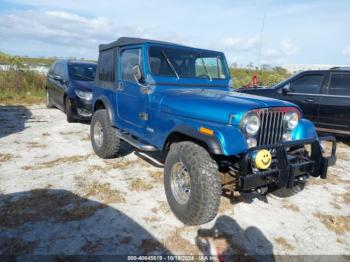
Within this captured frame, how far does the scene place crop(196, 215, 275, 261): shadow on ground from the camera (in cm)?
299

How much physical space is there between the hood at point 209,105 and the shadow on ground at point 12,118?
514 centimetres

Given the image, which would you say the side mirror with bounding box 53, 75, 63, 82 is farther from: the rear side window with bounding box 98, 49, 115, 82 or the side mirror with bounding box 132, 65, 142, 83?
the side mirror with bounding box 132, 65, 142, 83

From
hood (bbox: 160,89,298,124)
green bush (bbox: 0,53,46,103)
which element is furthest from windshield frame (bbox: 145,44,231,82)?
green bush (bbox: 0,53,46,103)

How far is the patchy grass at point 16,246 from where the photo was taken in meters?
2.86

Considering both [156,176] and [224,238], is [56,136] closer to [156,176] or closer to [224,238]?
[156,176]

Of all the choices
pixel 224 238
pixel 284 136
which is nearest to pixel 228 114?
pixel 284 136

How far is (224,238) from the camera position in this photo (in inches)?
128

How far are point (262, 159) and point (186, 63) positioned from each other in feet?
6.94

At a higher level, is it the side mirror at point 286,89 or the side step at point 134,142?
the side mirror at point 286,89

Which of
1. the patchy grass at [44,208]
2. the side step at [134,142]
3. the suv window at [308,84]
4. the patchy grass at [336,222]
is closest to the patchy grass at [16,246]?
the patchy grass at [44,208]

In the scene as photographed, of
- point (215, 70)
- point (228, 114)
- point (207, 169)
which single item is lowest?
point (207, 169)

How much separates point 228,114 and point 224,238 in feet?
4.24

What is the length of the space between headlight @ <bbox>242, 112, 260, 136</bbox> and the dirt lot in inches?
43.5

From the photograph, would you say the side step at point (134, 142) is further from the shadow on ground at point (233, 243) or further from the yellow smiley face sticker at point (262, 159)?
the yellow smiley face sticker at point (262, 159)
